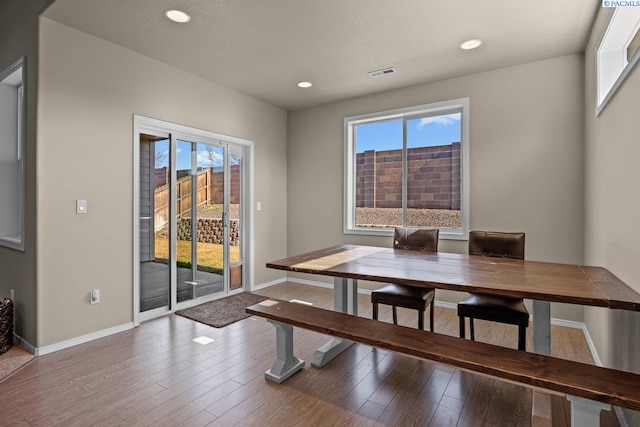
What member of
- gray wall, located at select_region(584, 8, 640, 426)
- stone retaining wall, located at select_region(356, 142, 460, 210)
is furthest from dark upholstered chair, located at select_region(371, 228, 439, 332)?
gray wall, located at select_region(584, 8, 640, 426)

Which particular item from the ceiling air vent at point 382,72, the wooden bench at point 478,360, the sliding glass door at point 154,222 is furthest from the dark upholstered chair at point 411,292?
the sliding glass door at point 154,222

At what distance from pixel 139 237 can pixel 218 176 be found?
127cm

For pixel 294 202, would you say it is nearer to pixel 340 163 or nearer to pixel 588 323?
pixel 340 163

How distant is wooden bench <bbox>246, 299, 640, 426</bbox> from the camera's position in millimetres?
1362

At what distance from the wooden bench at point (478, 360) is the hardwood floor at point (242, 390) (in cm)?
26

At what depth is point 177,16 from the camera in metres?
2.64

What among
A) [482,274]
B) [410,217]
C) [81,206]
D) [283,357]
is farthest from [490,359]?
[81,206]

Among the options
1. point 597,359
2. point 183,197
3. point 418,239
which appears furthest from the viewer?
point 183,197

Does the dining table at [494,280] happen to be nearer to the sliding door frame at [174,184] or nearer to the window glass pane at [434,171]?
the window glass pane at [434,171]

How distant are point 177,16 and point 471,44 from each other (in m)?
2.59

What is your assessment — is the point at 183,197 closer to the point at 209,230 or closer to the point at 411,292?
the point at 209,230

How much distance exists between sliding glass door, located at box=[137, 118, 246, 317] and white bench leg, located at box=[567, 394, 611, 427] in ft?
11.7

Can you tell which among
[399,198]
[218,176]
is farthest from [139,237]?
[399,198]

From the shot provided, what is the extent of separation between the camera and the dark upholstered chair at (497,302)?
2.27 meters
